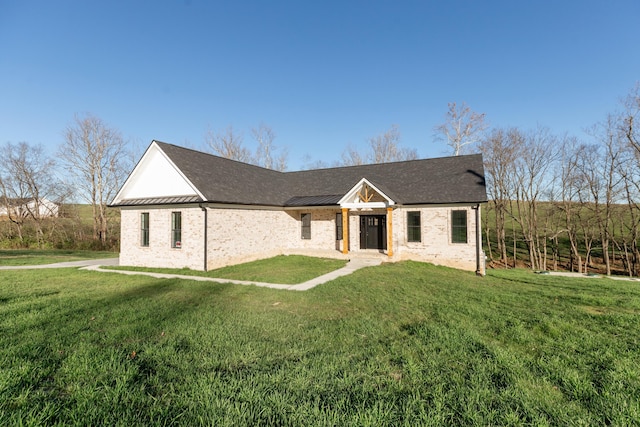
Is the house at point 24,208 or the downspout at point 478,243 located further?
the house at point 24,208

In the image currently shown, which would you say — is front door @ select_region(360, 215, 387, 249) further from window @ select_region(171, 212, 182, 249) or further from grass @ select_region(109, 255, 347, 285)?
window @ select_region(171, 212, 182, 249)

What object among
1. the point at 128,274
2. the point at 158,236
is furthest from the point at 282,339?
the point at 158,236

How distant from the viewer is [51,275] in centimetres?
1138

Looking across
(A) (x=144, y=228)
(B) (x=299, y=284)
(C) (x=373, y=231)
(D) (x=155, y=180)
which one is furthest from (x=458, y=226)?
(A) (x=144, y=228)

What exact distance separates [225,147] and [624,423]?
3538cm

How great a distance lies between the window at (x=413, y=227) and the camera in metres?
15.6

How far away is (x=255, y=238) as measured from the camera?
15297mm

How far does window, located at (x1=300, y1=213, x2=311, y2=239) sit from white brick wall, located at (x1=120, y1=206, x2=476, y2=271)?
1.68 ft

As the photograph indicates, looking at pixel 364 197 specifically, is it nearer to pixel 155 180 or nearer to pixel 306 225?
pixel 306 225

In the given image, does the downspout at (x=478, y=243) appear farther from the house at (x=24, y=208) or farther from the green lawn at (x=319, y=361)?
the house at (x=24, y=208)

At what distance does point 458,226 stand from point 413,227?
7.47ft

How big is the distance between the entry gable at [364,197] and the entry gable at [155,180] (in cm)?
764

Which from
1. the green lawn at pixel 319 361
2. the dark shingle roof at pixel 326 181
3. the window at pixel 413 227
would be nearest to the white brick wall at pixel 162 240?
the dark shingle roof at pixel 326 181

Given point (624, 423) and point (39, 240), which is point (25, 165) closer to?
point (39, 240)
